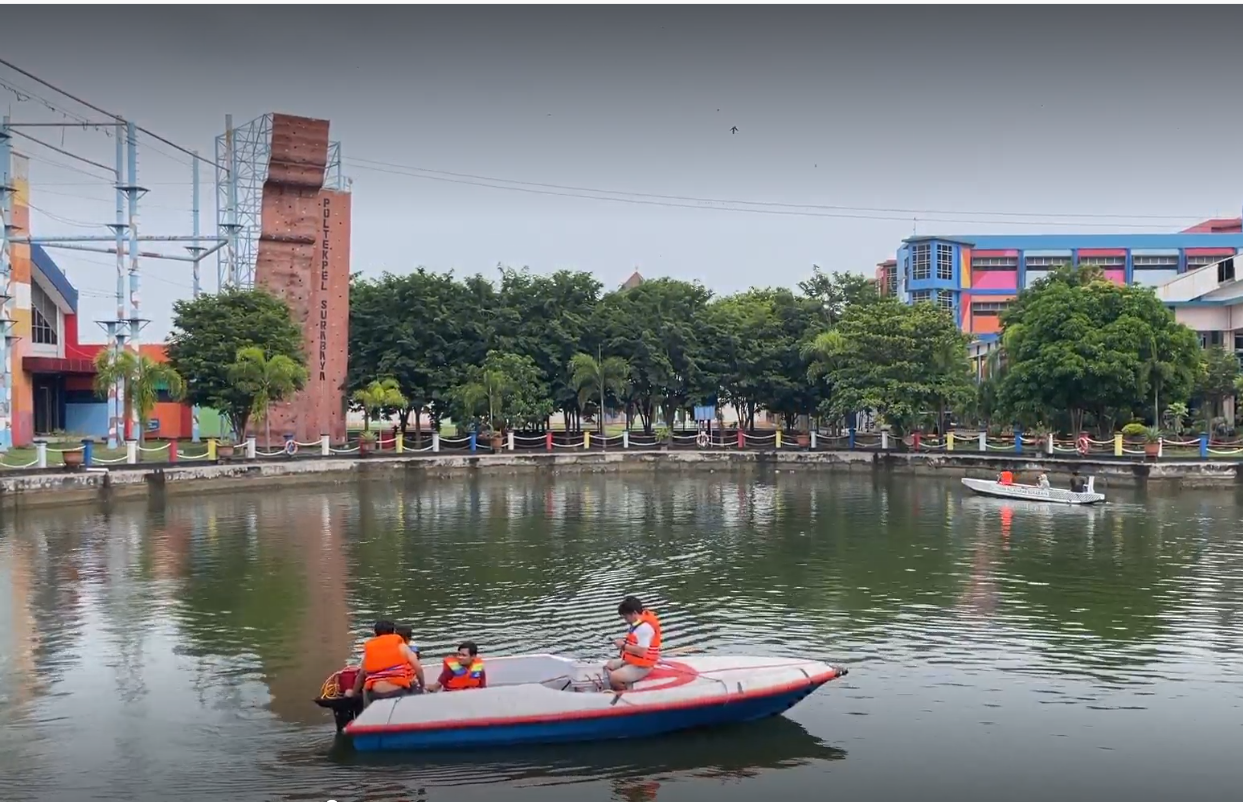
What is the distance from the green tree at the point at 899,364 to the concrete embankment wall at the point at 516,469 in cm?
245

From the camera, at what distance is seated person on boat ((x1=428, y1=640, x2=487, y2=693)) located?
445 inches

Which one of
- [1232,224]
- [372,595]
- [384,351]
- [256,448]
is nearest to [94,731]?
[372,595]

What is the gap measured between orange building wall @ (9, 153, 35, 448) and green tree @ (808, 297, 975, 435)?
3473 cm

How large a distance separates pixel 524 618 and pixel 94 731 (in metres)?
6.49

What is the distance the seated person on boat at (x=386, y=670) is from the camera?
11.0 meters

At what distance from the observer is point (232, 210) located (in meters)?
49.8

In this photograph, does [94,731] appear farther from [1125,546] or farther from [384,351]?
[384,351]

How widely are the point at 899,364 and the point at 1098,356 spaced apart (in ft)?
28.3

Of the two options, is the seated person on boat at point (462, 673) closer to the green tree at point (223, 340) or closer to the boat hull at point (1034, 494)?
the boat hull at point (1034, 494)

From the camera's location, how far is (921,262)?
77.6 meters

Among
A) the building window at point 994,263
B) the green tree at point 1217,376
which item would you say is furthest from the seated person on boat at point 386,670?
the building window at point 994,263

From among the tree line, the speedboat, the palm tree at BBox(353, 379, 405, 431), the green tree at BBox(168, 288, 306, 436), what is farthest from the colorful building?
the speedboat

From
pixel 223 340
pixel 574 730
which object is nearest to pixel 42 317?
pixel 223 340

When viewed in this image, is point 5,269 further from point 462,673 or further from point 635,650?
point 635,650
